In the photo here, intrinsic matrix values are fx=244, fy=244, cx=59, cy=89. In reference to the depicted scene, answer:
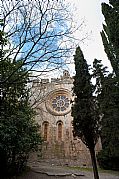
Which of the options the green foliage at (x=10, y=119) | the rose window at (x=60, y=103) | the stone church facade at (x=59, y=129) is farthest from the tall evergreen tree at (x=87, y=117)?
the rose window at (x=60, y=103)

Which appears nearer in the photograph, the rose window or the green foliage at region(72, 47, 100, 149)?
the green foliage at region(72, 47, 100, 149)

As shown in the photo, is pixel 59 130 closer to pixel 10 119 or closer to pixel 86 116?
pixel 86 116

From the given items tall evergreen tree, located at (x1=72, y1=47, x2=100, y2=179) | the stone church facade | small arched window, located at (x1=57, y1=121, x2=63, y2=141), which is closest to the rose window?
the stone church facade

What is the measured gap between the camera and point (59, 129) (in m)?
28.5

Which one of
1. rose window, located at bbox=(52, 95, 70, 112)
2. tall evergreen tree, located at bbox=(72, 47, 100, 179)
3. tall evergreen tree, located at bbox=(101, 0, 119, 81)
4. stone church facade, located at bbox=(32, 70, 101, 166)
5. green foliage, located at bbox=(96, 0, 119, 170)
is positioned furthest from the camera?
rose window, located at bbox=(52, 95, 70, 112)

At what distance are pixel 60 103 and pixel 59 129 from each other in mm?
3350

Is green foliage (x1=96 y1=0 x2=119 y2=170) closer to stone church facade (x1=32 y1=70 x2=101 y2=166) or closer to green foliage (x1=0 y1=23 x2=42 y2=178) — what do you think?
green foliage (x1=0 y1=23 x2=42 y2=178)

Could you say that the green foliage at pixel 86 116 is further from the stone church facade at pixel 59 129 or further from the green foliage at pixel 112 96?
the stone church facade at pixel 59 129

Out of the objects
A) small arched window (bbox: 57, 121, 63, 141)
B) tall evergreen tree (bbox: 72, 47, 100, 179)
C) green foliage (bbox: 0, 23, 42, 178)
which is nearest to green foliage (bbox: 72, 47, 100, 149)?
tall evergreen tree (bbox: 72, 47, 100, 179)

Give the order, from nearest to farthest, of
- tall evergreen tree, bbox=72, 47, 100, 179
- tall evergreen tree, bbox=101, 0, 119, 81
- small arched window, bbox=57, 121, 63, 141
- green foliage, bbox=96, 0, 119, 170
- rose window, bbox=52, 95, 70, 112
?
green foliage, bbox=96, 0, 119, 170
tall evergreen tree, bbox=101, 0, 119, 81
tall evergreen tree, bbox=72, 47, 100, 179
small arched window, bbox=57, 121, 63, 141
rose window, bbox=52, 95, 70, 112

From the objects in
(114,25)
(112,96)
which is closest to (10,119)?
(112,96)

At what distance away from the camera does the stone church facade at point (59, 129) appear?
25703mm

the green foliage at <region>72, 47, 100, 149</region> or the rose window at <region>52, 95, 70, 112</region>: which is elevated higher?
the rose window at <region>52, 95, 70, 112</region>

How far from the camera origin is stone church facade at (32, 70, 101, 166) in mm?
25703
